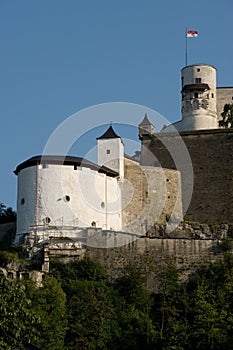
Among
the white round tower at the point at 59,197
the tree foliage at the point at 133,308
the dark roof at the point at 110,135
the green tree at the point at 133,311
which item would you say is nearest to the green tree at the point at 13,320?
the tree foliage at the point at 133,308

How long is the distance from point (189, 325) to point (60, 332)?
20.5 feet

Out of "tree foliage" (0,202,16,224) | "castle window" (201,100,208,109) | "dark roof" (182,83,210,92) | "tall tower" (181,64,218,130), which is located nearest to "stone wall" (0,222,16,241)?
"tree foliage" (0,202,16,224)

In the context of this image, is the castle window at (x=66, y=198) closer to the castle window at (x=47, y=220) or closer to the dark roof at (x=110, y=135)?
the castle window at (x=47, y=220)

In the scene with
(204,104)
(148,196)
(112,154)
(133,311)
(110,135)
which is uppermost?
(204,104)

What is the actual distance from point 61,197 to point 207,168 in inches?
522

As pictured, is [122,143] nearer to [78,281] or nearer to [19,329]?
[78,281]

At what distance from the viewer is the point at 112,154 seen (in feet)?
183

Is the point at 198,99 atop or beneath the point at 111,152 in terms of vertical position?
atop

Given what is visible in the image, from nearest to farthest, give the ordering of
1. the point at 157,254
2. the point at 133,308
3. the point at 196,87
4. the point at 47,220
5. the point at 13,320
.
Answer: the point at 13,320, the point at 133,308, the point at 157,254, the point at 47,220, the point at 196,87

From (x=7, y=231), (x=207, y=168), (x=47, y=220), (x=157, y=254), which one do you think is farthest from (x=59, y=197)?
(x=207, y=168)

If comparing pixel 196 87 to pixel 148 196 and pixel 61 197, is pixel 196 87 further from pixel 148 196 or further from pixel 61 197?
pixel 61 197

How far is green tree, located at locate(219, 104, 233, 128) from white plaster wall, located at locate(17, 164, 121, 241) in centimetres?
1591

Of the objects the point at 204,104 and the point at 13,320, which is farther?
the point at 204,104

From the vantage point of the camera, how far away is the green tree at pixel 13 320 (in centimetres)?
3050
